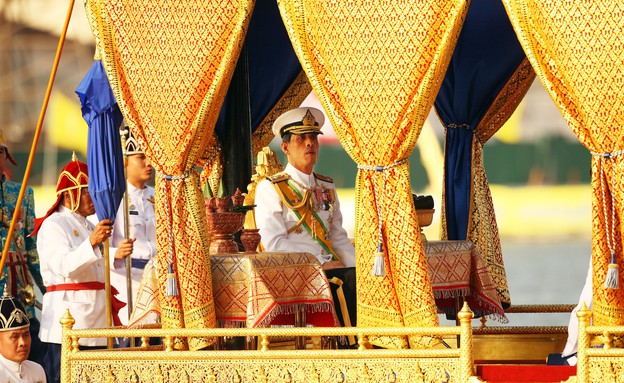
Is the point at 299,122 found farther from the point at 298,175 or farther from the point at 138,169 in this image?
the point at 138,169

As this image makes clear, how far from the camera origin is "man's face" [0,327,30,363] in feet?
26.9

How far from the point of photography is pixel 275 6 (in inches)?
390

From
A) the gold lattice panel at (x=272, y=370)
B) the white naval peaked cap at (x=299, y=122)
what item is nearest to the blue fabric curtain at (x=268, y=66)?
the white naval peaked cap at (x=299, y=122)

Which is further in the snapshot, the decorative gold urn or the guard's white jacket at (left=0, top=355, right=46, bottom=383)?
the decorative gold urn

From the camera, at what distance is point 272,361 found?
7641 mm

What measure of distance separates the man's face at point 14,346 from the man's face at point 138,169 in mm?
2150

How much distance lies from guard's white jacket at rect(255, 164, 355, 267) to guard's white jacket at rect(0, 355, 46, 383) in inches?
63.8

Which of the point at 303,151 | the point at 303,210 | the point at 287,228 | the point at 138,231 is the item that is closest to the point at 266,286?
the point at 287,228

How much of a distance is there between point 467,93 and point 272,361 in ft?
10.4

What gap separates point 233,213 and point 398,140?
1.28m

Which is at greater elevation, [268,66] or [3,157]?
[268,66]

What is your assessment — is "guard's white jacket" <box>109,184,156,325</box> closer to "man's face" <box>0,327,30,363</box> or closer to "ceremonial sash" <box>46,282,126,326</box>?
"ceremonial sash" <box>46,282,126,326</box>

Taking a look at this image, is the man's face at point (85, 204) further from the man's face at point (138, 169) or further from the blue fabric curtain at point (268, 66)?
the blue fabric curtain at point (268, 66)

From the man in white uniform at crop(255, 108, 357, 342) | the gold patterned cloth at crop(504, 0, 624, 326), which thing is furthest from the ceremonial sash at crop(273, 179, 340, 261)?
Answer: the gold patterned cloth at crop(504, 0, 624, 326)
